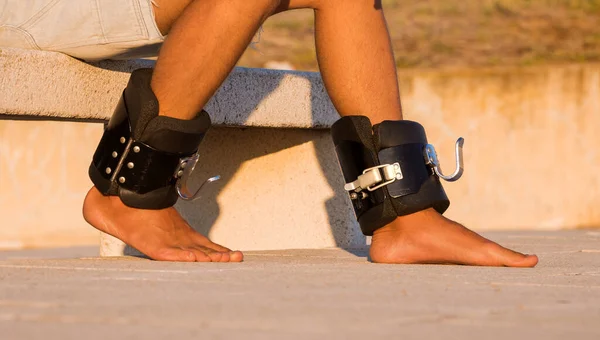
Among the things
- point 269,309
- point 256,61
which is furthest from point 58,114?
point 256,61

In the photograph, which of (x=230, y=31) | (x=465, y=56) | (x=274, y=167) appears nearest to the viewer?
(x=230, y=31)

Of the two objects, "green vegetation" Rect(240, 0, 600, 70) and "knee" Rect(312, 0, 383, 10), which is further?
"green vegetation" Rect(240, 0, 600, 70)

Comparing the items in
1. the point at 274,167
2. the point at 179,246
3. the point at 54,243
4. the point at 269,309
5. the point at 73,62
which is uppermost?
the point at 269,309

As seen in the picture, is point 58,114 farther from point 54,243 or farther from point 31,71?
point 54,243

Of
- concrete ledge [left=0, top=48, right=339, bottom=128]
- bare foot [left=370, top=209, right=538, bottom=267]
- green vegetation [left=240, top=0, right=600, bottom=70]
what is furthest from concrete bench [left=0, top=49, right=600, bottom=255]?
bare foot [left=370, top=209, right=538, bottom=267]

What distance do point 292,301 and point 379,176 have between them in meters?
0.84

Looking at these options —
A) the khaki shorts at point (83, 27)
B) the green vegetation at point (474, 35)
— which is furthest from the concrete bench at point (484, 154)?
the khaki shorts at point (83, 27)

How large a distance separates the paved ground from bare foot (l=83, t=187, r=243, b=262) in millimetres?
136

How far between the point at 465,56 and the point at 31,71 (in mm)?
6808

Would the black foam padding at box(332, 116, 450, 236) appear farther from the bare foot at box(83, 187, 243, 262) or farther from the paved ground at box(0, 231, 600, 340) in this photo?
the bare foot at box(83, 187, 243, 262)

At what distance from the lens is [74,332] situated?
1.09m

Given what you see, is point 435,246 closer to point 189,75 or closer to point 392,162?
point 392,162

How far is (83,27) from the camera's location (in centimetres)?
227

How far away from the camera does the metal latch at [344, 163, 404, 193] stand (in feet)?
7.06
